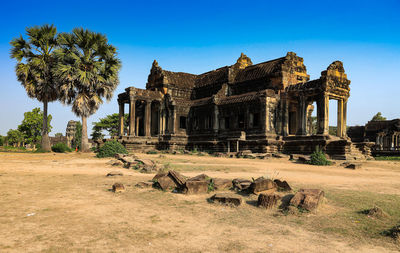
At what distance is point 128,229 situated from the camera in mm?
4312

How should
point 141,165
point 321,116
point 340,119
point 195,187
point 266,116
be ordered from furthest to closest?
point 266,116
point 340,119
point 321,116
point 141,165
point 195,187

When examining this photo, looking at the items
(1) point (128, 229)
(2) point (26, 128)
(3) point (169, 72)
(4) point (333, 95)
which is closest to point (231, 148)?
(4) point (333, 95)

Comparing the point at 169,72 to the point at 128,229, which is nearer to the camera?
the point at 128,229

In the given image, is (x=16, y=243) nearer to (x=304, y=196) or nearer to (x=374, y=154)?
(x=304, y=196)

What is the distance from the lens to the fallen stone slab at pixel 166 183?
706cm

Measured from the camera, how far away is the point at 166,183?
714cm

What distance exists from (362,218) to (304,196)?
0.94 m

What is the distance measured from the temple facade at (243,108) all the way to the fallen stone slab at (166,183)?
→ 13888 mm

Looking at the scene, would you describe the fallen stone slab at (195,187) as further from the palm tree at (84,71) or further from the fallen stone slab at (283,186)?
the palm tree at (84,71)

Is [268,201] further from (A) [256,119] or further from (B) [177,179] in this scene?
(A) [256,119]

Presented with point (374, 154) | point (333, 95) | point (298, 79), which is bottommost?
point (374, 154)

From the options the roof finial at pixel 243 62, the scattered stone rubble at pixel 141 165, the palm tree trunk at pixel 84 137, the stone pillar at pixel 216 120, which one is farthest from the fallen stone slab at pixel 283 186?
the roof finial at pixel 243 62

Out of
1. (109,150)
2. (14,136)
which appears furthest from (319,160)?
(14,136)

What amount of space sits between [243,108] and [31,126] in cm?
3410
